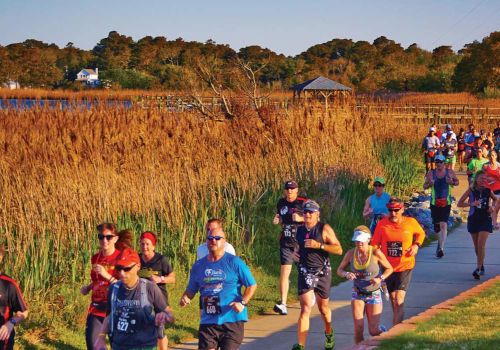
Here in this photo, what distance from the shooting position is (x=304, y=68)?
326ft

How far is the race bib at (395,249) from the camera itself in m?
10.5

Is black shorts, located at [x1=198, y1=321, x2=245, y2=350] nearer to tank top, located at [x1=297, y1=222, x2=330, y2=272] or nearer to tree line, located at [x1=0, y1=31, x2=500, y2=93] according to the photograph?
tank top, located at [x1=297, y1=222, x2=330, y2=272]

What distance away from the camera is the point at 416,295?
13.6 meters

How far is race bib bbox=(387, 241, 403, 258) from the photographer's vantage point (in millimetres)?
10531

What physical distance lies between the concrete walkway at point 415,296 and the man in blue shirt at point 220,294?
2.41 meters

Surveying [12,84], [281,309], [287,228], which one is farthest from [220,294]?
[12,84]

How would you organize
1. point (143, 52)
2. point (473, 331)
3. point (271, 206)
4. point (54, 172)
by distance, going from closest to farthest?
point (473, 331), point (54, 172), point (271, 206), point (143, 52)

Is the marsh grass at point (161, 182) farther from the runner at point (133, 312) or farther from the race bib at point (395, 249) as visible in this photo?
the runner at point (133, 312)

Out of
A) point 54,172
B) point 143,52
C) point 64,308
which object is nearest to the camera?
point 64,308

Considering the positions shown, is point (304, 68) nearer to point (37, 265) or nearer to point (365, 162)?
point (365, 162)

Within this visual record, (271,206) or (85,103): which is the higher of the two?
(85,103)

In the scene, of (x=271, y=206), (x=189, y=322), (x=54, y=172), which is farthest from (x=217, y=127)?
(x=189, y=322)

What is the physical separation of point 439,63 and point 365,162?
253 ft

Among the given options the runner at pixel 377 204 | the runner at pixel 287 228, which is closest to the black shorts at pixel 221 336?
the runner at pixel 287 228
